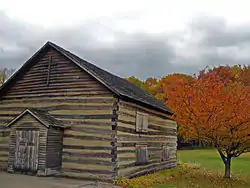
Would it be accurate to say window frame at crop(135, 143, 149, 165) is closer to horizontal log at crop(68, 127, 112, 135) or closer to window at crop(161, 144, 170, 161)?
horizontal log at crop(68, 127, 112, 135)

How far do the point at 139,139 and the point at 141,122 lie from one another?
102 cm

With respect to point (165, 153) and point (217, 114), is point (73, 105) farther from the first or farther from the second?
point (165, 153)

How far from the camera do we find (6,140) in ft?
60.0

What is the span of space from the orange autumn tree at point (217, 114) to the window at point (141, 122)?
7.52ft

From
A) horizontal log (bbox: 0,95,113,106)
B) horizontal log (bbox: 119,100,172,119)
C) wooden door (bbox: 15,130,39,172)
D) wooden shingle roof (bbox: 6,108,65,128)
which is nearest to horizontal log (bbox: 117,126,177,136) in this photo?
horizontal log (bbox: 119,100,172,119)

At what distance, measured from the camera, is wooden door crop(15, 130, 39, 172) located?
1585 cm

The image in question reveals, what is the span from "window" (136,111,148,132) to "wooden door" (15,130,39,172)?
564 cm

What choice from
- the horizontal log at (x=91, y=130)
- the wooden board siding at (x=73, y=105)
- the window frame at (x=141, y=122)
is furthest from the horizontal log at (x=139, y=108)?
the horizontal log at (x=91, y=130)

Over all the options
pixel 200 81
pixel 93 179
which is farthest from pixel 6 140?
pixel 200 81

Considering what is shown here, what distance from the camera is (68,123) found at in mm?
16719

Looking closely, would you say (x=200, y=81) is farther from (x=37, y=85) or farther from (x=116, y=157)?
(x=37, y=85)

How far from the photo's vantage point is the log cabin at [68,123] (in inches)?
617

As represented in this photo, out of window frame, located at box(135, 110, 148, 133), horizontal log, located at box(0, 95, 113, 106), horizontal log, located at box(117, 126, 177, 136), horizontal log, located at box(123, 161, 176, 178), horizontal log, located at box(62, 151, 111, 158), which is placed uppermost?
horizontal log, located at box(0, 95, 113, 106)

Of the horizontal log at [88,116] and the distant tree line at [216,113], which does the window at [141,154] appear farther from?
the horizontal log at [88,116]
